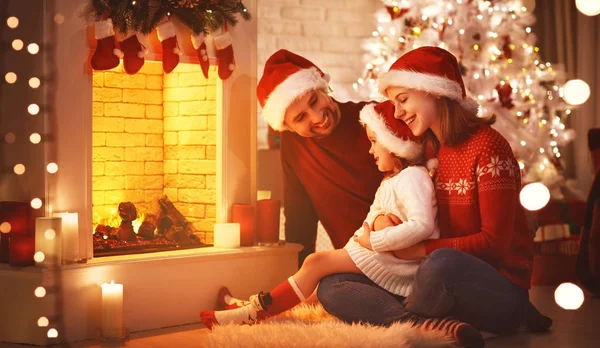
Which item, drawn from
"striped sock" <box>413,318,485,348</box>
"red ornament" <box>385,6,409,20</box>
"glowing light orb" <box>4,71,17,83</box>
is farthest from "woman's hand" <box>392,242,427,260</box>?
"red ornament" <box>385,6,409,20</box>

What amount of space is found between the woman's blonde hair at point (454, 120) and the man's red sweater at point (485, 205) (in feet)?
0.12

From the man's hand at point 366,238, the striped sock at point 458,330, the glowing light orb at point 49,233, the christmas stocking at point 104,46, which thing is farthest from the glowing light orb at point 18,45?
the striped sock at point 458,330

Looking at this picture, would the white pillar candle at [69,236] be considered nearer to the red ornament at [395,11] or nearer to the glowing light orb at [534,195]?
the glowing light orb at [534,195]

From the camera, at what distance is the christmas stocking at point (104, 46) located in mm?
3275

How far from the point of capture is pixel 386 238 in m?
3.07

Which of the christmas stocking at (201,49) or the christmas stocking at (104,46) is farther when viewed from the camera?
the christmas stocking at (201,49)

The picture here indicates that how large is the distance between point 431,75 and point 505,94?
8.85 feet

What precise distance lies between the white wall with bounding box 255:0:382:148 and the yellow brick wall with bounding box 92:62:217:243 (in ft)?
6.77

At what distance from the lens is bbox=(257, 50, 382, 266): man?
359cm

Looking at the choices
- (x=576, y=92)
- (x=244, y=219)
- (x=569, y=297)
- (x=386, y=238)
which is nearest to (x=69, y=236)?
(x=244, y=219)

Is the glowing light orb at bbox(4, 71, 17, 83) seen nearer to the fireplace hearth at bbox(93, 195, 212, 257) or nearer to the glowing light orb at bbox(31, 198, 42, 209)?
the glowing light orb at bbox(31, 198, 42, 209)

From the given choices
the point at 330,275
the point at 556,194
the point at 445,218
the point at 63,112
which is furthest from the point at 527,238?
→ the point at 556,194

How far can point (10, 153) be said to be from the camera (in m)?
3.27

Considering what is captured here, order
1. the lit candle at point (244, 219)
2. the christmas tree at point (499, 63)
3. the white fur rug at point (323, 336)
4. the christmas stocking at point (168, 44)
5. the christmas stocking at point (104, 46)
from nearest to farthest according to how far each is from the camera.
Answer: the white fur rug at point (323, 336)
the christmas stocking at point (104, 46)
the christmas stocking at point (168, 44)
the lit candle at point (244, 219)
the christmas tree at point (499, 63)
